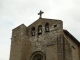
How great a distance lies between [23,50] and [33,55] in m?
1.22

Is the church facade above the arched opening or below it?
above

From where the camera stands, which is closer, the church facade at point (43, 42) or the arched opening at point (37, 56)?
the church facade at point (43, 42)

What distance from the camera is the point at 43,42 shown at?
68.1ft

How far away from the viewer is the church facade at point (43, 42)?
19188mm

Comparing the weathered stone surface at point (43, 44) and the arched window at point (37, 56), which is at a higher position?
the weathered stone surface at point (43, 44)

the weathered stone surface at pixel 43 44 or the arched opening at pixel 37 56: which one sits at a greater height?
the weathered stone surface at pixel 43 44

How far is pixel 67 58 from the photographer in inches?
729

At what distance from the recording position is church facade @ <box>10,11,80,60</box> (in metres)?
19.2

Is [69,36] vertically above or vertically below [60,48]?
above

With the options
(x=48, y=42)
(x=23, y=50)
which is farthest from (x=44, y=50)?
(x=23, y=50)

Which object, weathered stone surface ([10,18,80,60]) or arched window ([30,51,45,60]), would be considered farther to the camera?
arched window ([30,51,45,60])

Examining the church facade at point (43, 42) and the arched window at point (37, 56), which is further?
the arched window at point (37, 56)

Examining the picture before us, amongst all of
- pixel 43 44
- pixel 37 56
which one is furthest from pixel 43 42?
pixel 37 56

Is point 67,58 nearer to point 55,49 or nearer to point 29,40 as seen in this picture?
point 55,49
